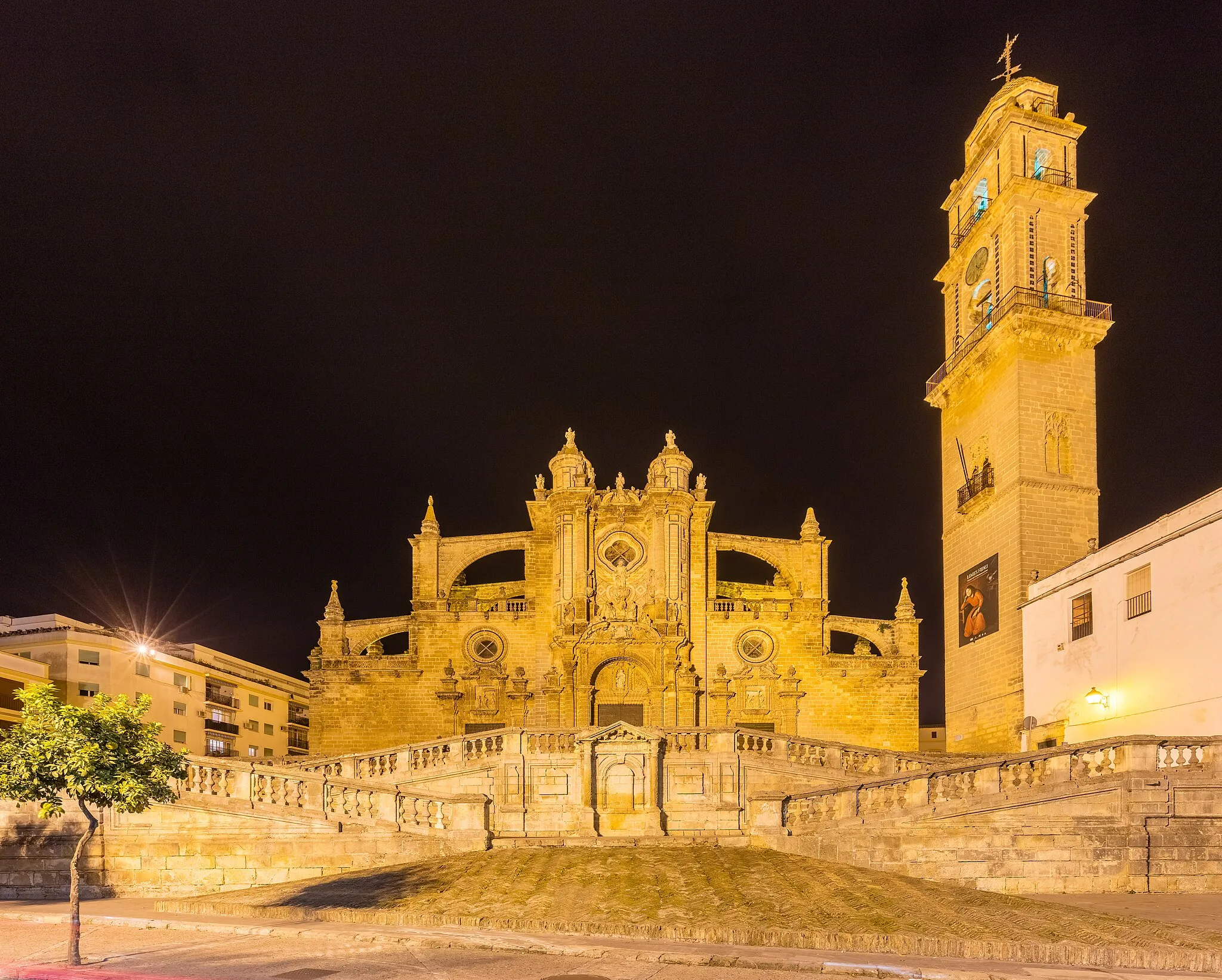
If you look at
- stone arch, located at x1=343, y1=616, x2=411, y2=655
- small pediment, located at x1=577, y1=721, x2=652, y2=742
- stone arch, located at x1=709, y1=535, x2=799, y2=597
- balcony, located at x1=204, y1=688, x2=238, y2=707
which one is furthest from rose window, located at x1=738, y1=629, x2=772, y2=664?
balcony, located at x1=204, y1=688, x2=238, y2=707

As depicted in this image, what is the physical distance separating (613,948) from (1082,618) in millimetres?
18252

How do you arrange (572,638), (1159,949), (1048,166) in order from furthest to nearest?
(572,638), (1048,166), (1159,949)

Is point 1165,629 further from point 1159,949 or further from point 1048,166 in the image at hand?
point 1048,166

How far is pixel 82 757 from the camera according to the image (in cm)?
1199

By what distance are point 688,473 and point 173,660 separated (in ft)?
101

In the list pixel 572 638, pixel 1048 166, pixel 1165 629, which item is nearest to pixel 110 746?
pixel 1165 629

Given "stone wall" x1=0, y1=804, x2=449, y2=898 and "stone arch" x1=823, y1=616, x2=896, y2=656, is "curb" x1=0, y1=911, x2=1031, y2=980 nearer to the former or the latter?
"stone wall" x1=0, y1=804, x2=449, y2=898

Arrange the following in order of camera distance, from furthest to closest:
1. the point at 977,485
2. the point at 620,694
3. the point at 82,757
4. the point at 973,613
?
the point at 620,694
the point at 977,485
the point at 973,613
the point at 82,757

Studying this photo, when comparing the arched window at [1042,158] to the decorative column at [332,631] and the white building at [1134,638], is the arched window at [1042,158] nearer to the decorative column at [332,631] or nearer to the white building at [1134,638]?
the white building at [1134,638]

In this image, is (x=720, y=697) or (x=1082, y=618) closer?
(x=1082, y=618)

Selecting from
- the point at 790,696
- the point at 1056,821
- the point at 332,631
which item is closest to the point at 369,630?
the point at 332,631

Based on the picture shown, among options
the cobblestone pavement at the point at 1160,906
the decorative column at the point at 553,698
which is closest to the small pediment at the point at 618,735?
the cobblestone pavement at the point at 1160,906

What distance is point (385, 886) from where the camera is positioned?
15781 millimetres

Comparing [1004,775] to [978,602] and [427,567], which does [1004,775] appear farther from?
[427,567]
